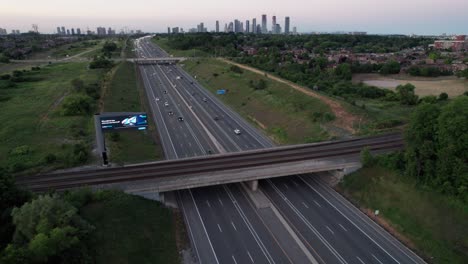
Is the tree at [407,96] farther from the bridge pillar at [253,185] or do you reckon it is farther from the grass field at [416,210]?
the bridge pillar at [253,185]

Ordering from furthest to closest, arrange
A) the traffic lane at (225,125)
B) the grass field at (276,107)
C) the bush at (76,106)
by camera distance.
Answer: the bush at (76,106)
the grass field at (276,107)
the traffic lane at (225,125)

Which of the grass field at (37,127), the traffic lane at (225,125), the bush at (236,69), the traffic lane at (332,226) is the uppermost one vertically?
the bush at (236,69)

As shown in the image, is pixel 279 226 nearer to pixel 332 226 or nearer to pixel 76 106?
pixel 332 226

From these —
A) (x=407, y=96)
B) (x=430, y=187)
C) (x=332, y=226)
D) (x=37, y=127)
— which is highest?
(x=407, y=96)

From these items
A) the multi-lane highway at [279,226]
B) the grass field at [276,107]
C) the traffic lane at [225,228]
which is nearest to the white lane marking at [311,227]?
the multi-lane highway at [279,226]

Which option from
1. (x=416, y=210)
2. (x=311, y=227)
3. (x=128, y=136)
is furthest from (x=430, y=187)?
(x=128, y=136)

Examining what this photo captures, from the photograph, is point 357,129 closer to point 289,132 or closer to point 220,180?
point 289,132

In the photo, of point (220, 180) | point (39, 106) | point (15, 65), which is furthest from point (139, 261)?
point (15, 65)
